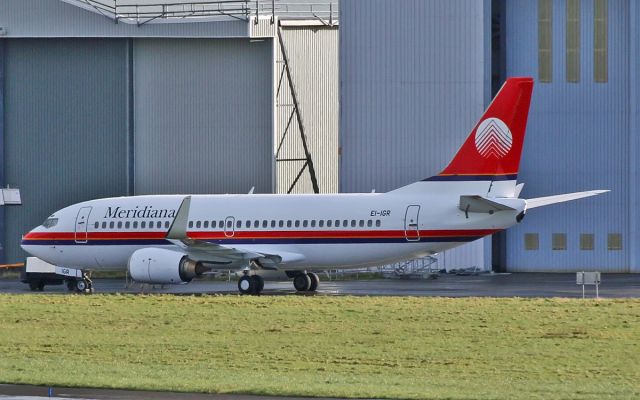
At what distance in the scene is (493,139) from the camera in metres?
38.6

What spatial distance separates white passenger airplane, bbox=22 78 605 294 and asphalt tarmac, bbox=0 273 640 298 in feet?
4.43

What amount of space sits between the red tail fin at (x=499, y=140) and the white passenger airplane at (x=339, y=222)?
0.10 feet

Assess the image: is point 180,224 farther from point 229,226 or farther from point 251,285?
point 251,285

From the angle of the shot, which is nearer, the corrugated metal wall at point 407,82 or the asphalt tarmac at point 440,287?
the asphalt tarmac at point 440,287

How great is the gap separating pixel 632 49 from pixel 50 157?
28.2 metres

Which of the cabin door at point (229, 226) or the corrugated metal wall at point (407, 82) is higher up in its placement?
the corrugated metal wall at point (407, 82)

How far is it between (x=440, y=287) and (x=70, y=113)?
24.8 m

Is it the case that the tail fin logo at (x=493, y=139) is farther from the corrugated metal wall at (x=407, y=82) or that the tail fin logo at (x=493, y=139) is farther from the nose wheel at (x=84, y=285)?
the corrugated metal wall at (x=407, y=82)

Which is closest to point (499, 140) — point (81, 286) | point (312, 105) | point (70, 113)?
point (81, 286)

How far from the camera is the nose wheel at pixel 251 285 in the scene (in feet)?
129

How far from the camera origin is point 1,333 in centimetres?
2708

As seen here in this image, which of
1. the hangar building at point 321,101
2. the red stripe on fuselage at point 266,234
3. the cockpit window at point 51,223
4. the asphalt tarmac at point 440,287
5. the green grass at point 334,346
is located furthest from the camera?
the hangar building at point 321,101

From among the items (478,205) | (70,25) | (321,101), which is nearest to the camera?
(478,205)

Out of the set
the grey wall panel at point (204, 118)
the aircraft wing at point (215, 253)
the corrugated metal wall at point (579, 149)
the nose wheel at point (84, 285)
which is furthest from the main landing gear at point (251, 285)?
the grey wall panel at point (204, 118)
